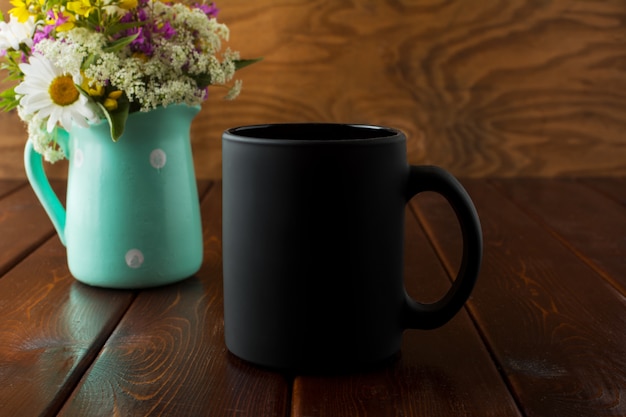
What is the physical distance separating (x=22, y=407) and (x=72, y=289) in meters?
0.27

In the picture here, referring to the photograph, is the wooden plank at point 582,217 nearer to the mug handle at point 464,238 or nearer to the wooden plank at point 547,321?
the wooden plank at point 547,321

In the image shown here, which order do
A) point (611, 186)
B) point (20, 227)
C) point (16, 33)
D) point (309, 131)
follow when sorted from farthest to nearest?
1. point (611, 186)
2. point (20, 227)
3. point (16, 33)
4. point (309, 131)

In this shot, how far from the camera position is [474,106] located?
58.2 inches

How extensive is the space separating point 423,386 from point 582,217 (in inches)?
25.1

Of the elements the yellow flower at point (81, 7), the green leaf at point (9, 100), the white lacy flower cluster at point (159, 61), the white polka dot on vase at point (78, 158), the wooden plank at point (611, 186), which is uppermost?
the yellow flower at point (81, 7)

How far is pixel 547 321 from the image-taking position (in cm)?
69

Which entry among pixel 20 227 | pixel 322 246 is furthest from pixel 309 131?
pixel 20 227

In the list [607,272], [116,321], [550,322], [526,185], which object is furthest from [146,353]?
[526,185]

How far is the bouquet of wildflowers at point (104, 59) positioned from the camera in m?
0.70

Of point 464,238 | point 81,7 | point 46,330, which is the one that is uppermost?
point 81,7

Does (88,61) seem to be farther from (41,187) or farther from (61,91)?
(41,187)

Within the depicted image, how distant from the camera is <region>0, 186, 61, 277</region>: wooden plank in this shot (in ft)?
2.96

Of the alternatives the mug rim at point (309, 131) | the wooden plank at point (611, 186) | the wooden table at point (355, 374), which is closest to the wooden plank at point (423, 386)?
the wooden table at point (355, 374)

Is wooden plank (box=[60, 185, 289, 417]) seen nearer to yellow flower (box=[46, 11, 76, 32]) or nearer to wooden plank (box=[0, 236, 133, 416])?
wooden plank (box=[0, 236, 133, 416])
